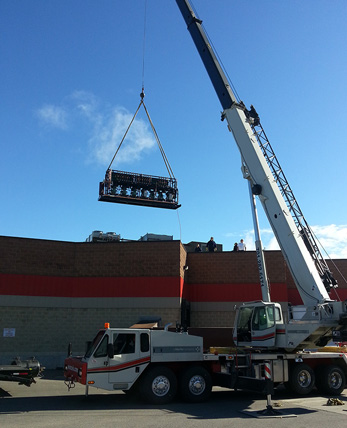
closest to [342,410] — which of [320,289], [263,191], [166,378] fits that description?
[320,289]

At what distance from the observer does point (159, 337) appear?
476 inches

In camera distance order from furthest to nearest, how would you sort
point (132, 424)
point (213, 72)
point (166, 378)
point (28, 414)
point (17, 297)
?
point (17, 297)
point (213, 72)
point (166, 378)
point (28, 414)
point (132, 424)

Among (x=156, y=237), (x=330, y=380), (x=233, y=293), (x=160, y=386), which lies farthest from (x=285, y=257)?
(x=156, y=237)

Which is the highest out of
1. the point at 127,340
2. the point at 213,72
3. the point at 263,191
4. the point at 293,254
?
the point at 213,72

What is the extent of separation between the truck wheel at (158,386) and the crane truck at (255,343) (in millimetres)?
26

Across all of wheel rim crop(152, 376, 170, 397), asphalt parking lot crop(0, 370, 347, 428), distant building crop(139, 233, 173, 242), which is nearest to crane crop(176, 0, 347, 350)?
asphalt parking lot crop(0, 370, 347, 428)

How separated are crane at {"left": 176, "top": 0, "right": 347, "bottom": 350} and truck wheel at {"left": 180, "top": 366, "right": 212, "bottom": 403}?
95.4 inches

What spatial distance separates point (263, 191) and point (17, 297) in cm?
1499

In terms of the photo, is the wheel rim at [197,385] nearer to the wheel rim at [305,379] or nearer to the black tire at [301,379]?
the black tire at [301,379]

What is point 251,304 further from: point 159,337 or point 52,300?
point 52,300

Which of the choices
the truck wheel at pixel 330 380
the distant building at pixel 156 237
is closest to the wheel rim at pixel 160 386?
the truck wheel at pixel 330 380

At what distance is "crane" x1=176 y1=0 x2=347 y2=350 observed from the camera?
12.7m

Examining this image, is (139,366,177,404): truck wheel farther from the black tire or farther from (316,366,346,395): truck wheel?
(316,366,346,395): truck wheel

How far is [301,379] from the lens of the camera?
13.3m
